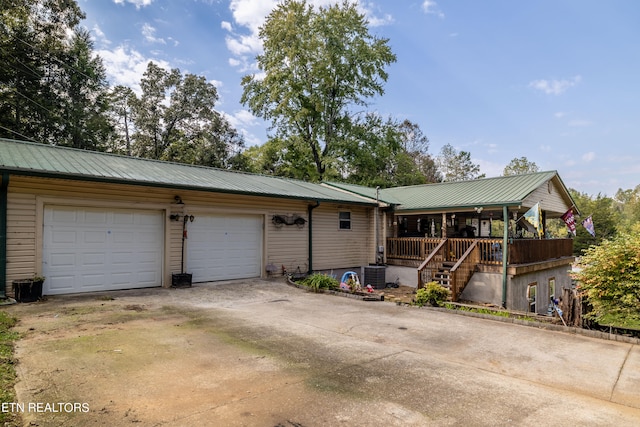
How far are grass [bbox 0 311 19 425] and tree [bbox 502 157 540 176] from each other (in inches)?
2026

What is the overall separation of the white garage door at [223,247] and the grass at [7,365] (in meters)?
4.96

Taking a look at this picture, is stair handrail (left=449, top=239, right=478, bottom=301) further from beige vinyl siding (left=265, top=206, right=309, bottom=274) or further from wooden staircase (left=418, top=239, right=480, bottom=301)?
beige vinyl siding (left=265, top=206, right=309, bottom=274)

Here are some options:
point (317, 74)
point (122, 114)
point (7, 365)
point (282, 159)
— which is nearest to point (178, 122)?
point (122, 114)

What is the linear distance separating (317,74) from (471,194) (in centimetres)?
2059

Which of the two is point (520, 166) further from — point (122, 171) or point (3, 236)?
point (3, 236)

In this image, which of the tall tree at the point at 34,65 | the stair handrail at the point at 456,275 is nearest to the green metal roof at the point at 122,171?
the stair handrail at the point at 456,275

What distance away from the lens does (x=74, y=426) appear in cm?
284

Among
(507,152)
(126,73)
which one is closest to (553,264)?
(126,73)

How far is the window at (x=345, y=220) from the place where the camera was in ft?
49.2

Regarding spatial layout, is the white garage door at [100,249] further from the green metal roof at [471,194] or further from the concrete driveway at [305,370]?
the green metal roof at [471,194]

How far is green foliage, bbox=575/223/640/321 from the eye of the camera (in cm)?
636

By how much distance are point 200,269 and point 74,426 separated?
820 centimetres

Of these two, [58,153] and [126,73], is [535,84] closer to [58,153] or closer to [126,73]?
[58,153]

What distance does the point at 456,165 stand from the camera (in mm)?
46688
